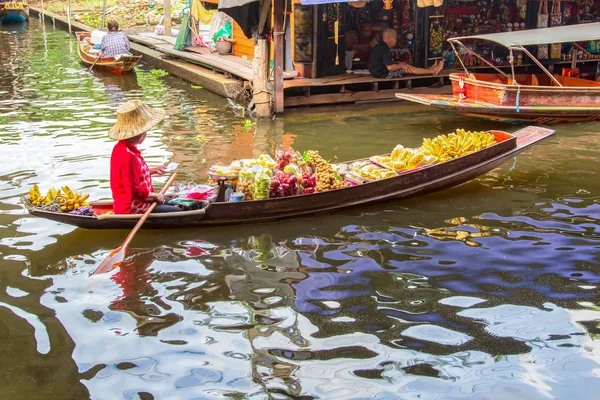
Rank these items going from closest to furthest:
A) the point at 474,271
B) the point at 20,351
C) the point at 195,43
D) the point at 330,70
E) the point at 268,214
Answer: the point at 20,351 → the point at 474,271 → the point at 268,214 → the point at 330,70 → the point at 195,43

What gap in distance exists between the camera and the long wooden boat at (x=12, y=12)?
35.6 meters

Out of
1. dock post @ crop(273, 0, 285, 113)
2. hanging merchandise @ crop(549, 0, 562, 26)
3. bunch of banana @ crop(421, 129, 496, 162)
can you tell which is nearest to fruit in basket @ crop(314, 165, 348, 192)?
bunch of banana @ crop(421, 129, 496, 162)

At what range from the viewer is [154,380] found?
200 inches

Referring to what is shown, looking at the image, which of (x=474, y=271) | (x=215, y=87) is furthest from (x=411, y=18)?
(x=474, y=271)

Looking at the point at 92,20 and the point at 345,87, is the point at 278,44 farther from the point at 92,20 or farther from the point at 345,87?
the point at 92,20

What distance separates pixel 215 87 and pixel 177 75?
10.4ft

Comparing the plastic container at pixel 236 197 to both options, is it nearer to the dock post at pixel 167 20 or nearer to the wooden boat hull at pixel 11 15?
the dock post at pixel 167 20

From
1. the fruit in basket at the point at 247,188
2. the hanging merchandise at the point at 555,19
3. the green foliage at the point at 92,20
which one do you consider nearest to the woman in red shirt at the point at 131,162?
the fruit in basket at the point at 247,188

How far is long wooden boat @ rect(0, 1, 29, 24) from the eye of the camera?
1401 inches

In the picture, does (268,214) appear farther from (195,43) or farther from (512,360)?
(195,43)

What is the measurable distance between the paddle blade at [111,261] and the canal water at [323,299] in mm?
105

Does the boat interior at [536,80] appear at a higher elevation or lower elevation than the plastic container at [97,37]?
lower

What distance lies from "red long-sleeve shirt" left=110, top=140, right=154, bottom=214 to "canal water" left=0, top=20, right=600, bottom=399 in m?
0.47

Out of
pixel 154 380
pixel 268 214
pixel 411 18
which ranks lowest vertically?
pixel 154 380
